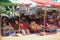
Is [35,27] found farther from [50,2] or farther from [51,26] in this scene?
[50,2]

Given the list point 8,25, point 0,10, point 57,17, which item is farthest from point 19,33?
point 57,17

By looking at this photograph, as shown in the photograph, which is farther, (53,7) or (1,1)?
(53,7)

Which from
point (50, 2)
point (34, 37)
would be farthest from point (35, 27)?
point (50, 2)

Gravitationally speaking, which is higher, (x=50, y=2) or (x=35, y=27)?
(x=50, y=2)

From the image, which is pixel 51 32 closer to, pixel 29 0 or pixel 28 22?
pixel 28 22

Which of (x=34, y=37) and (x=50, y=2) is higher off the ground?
(x=50, y=2)

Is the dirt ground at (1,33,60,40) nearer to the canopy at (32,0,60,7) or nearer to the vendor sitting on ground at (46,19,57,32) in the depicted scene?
the vendor sitting on ground at (46,19,57,32)

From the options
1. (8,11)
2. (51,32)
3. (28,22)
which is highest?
(8,11)

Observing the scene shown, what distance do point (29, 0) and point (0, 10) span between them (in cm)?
27

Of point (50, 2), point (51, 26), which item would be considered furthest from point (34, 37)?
point (50, 2)

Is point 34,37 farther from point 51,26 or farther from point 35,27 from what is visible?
point 51,26

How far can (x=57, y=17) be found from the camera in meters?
1.50

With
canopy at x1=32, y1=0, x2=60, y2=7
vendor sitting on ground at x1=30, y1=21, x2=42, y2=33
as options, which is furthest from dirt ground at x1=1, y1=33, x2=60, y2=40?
canopy at x1=32, y1=0, x2=60, y2=7

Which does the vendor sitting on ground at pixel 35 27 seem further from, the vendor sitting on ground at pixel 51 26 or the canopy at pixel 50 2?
the canopy at pixel 50 2
